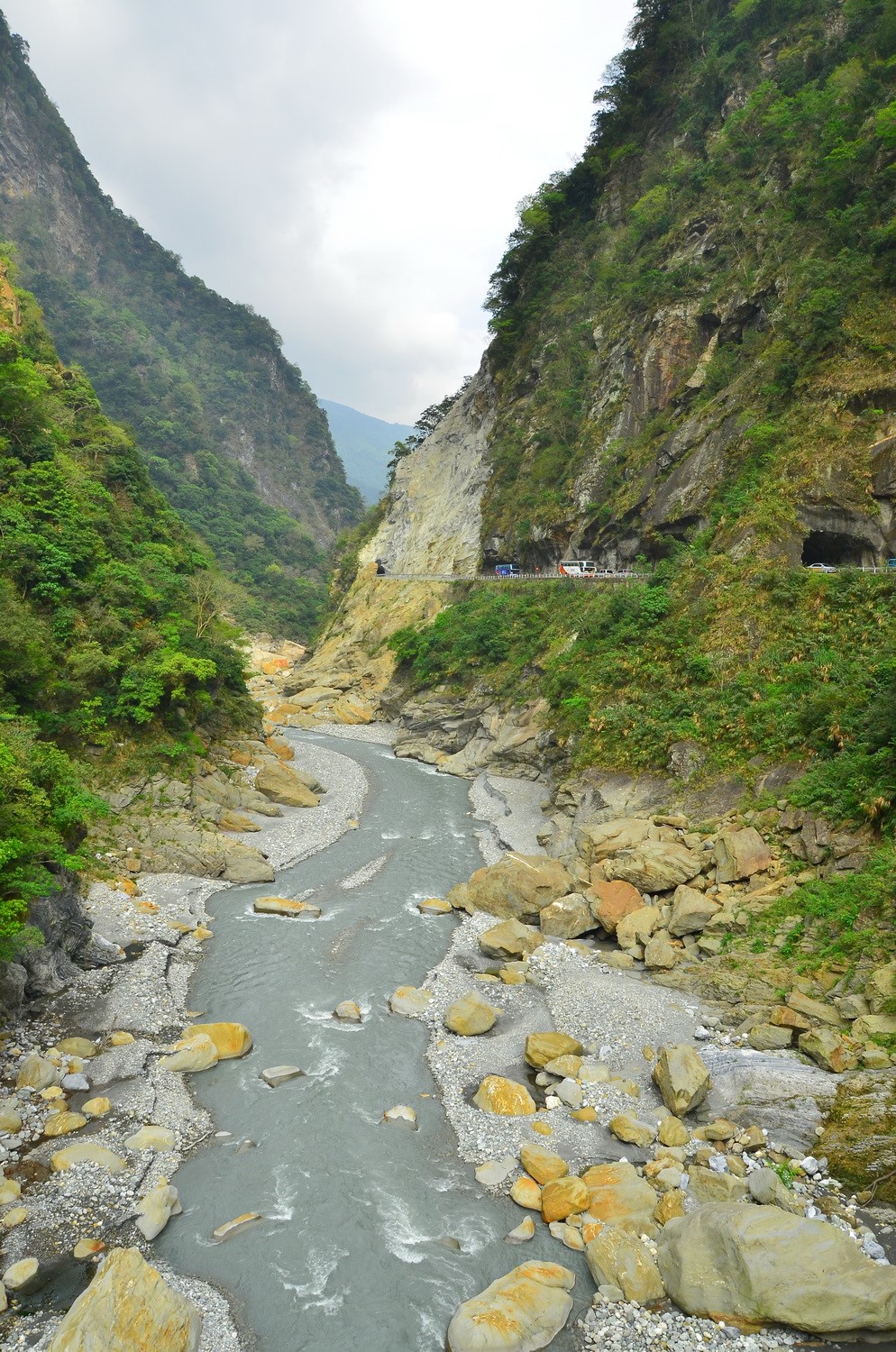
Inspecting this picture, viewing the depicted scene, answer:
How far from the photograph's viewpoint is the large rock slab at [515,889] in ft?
62.0

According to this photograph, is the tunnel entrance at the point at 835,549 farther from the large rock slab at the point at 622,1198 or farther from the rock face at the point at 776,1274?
the rock face at the point at 776,1274

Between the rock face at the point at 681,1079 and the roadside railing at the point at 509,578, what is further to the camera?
the roadside railing at the point at 509,578

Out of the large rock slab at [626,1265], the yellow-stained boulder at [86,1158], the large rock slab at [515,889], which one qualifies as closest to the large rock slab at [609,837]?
the large rock slab at [515,889]

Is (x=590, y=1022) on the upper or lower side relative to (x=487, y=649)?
lower

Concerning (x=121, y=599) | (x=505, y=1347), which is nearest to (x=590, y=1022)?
(x=505, y=1347)

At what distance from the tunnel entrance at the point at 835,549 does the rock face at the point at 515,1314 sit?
71.5 ft

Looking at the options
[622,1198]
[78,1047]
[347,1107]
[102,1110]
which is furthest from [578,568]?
[102,1110]

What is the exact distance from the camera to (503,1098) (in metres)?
11.6

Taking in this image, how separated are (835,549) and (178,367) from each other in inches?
4483

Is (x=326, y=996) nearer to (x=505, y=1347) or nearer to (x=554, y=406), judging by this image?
(x=505, y=1347)

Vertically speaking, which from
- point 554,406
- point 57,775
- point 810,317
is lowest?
point 57,775

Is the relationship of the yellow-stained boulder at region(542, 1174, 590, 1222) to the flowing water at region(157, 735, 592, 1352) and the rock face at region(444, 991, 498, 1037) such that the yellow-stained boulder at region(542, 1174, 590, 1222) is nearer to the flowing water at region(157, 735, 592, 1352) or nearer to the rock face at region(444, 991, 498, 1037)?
the flowing water at region(157, 735, 592, 1352)

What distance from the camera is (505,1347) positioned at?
7.58 meters

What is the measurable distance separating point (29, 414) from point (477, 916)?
2444cm
